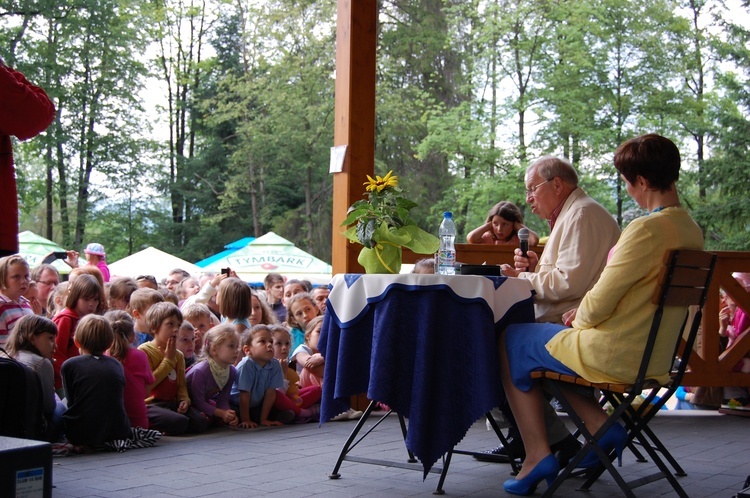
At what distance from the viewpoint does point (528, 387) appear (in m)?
3.79

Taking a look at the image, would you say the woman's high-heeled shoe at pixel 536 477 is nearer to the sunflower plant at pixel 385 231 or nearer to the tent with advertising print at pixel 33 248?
the sunflower plant at pixel 385 231

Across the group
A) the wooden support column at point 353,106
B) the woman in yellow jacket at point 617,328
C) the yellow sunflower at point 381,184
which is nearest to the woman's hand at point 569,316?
the woman in yellow jacket at point 617,328

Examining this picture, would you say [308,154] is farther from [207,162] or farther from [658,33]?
[658,33]

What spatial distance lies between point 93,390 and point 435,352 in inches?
81.1

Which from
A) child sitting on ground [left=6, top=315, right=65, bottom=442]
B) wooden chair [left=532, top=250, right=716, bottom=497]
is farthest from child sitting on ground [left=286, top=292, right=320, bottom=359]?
wooden chair [left=532, top=250, right=716, bottom=497]

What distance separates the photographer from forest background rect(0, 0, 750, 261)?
23.5m

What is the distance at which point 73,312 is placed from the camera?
223 inches

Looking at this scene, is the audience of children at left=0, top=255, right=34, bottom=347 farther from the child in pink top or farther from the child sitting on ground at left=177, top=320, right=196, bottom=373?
the child sitting on ground at left=177, top=320, right=196, bottom=373

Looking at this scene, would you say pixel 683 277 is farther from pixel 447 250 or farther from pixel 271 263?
pixel 271 263

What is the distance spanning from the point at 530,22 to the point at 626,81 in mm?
3015

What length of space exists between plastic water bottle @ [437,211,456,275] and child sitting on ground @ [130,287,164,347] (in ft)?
8.01

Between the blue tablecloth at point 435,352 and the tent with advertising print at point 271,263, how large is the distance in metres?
11.8

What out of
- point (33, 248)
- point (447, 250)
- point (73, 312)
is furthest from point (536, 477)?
point (33, 248)

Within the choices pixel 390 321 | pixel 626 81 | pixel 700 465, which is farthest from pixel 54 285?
pixel 626 81
